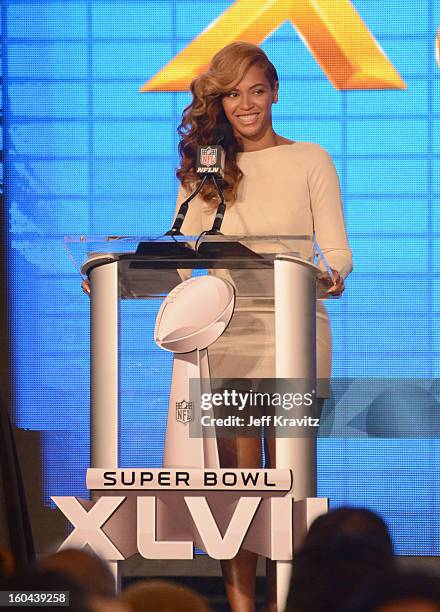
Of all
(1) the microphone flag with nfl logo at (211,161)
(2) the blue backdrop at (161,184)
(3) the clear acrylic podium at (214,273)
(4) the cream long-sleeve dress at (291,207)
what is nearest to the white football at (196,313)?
(3) the clear acrylic podium at (214,273)

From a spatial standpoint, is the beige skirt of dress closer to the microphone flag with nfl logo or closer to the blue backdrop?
the microphone flag with nfl logo

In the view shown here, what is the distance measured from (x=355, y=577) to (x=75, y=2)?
3484 millimetres

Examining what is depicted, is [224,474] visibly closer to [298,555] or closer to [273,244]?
[273,244]

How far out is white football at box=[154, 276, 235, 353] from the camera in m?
3.24

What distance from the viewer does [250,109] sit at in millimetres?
3996

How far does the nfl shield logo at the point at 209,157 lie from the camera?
3498 millimetres

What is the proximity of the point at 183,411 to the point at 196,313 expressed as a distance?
0.30m

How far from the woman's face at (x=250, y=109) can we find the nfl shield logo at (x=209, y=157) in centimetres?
51

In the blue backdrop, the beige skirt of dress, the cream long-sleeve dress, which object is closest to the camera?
the beige skirt of dress

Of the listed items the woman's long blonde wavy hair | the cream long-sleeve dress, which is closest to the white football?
the cream long-sleeve dress

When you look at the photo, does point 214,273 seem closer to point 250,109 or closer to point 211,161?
point 211,161

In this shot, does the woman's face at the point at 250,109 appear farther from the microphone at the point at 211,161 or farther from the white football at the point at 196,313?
the white football at the point at 196,313

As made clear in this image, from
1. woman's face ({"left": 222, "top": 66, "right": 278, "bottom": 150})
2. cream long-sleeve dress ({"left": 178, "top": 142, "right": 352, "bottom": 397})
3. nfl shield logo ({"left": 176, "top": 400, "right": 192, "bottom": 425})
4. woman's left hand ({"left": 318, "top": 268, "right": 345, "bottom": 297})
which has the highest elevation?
woman's face ({"left": 222, "top": 66, "right": 278, "bottom": 150})

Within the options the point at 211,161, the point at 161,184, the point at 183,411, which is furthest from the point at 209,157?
the point at 161,184
